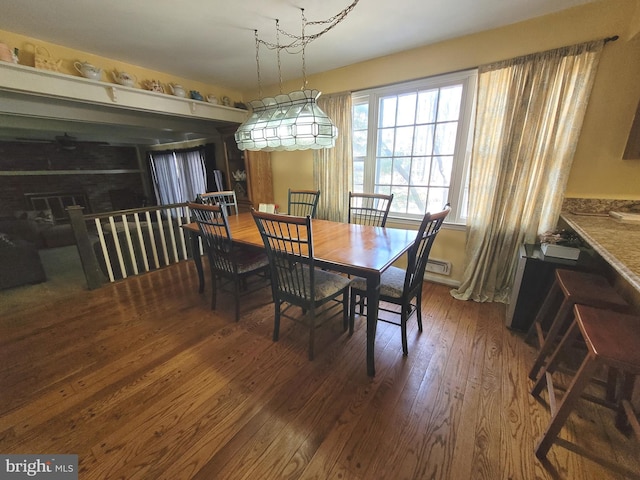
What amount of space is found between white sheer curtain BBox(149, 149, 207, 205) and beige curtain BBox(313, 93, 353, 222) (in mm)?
2978

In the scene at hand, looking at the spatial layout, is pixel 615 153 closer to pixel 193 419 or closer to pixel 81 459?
pixel 193 419

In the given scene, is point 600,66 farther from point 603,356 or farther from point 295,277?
point 295,277

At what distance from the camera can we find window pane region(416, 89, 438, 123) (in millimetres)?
2523

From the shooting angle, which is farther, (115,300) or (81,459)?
(115,300)

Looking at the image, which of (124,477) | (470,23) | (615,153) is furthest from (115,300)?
(615,153)

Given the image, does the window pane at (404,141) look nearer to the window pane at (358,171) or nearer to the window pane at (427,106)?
the window pane at (427,106)

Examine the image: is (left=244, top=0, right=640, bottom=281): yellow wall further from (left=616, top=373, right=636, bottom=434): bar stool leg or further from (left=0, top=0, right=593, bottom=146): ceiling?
(left=616, top=373, right=636, bottom=434): bar stool leg

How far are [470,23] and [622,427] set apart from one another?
2863mm

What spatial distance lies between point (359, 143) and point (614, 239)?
235cm

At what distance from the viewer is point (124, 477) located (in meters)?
1.09

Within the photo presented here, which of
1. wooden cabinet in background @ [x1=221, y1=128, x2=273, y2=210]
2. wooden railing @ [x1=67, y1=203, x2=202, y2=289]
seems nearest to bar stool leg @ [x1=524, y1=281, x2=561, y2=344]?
wooden railing @ [x1=67, y1=203, x2=202, y2=289]

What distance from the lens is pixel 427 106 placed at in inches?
101

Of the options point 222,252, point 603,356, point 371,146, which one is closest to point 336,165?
point 371,146

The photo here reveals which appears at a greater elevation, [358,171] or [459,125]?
[459,125]
